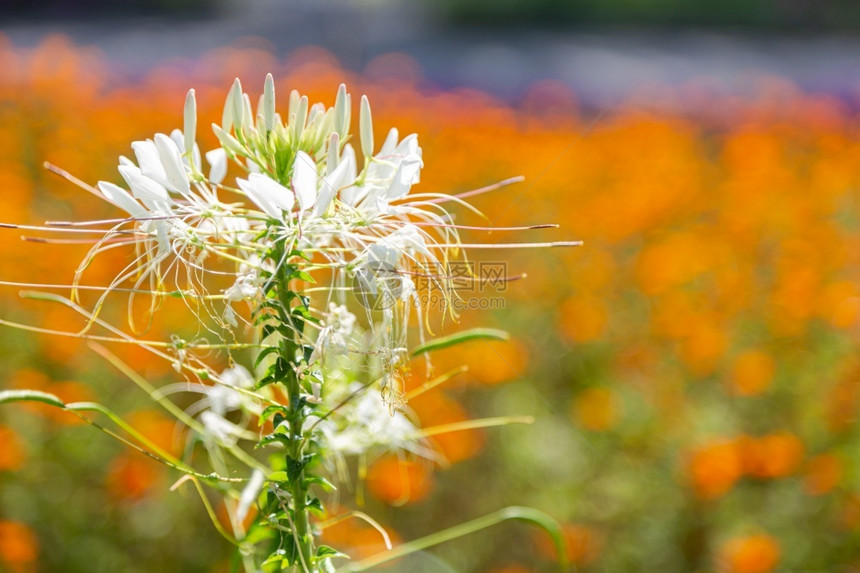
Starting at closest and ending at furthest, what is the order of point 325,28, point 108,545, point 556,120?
point 108,545
point 556,120
point 325,28

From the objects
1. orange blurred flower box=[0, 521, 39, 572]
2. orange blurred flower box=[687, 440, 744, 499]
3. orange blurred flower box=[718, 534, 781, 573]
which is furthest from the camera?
orange blurred flower box=[687, 440, 744, 499]

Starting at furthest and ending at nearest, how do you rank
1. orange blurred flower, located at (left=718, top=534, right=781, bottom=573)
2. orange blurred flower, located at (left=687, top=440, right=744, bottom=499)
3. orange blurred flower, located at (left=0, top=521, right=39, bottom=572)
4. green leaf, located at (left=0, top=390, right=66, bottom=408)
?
orange blurred flower, located at (left=687, top=440, right=744, bottom=499) < orange blurred flower, located at (left=718, top=534, right=781, bottom=573) < orange blurred flower, located at (left=0, top=521, right=39, bottom=572) < green leaf, located at (left=0, top=390, right=66, bottom=408)

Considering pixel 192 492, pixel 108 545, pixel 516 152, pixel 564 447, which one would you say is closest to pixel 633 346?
pixel 564 447

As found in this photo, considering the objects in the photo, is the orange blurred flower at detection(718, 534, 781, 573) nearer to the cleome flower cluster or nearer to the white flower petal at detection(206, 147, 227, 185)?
the cleome flower cluster

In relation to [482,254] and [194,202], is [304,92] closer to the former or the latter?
[482,254]

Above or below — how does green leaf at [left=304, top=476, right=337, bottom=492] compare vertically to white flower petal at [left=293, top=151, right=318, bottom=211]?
below

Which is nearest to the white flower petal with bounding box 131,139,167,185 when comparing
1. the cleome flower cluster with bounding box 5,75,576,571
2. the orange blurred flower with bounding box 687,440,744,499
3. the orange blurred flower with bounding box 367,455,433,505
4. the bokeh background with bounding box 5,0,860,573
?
the cleome flower cluster with bounding box 5,75,576,571

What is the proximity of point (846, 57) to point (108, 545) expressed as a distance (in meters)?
10.8

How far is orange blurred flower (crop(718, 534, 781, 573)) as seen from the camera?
1.67 m

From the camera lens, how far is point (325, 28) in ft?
37.4

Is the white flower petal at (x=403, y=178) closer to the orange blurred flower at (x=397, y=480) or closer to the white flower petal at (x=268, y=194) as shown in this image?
the white flower petal at (x=268, y=194)
